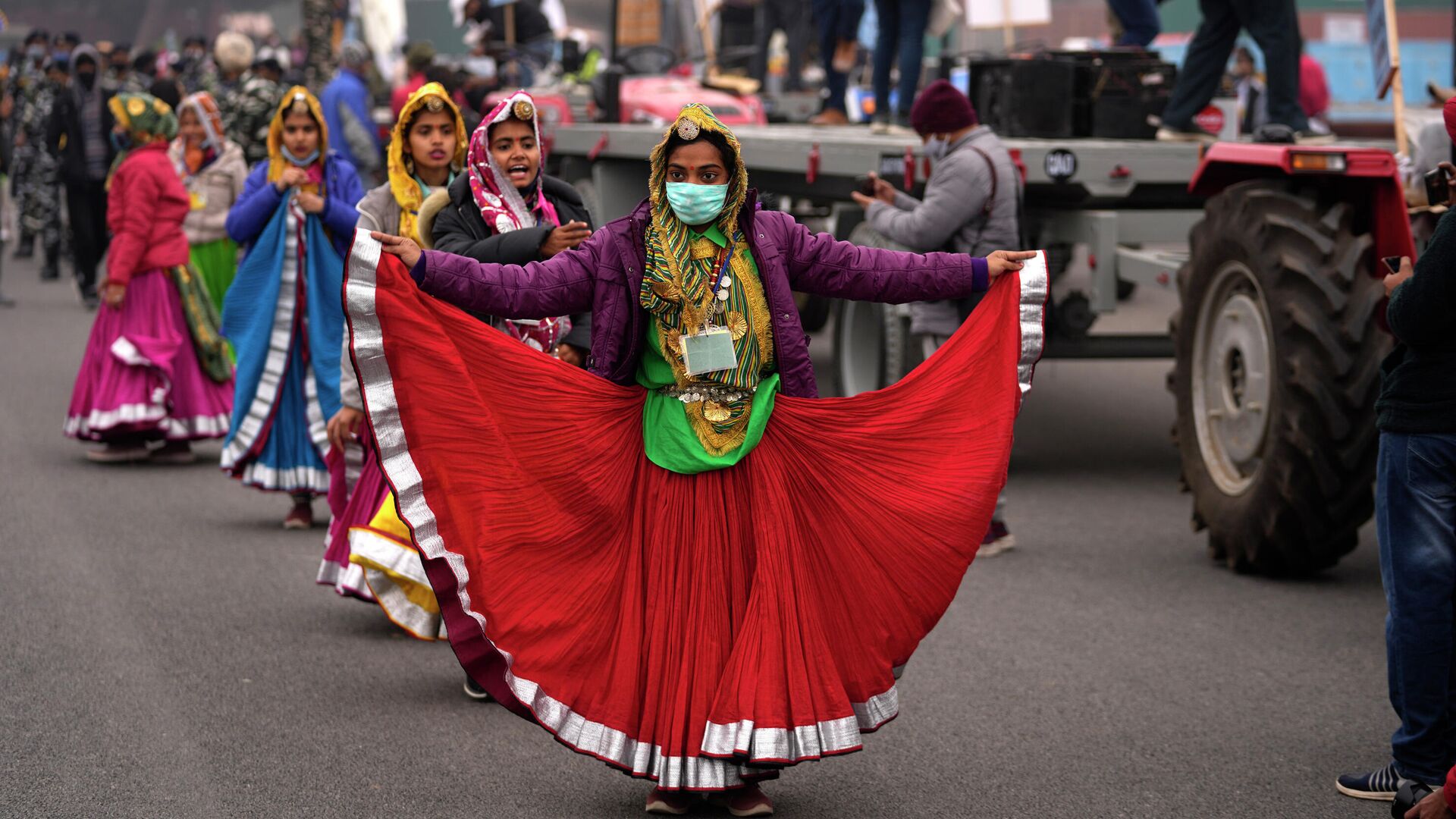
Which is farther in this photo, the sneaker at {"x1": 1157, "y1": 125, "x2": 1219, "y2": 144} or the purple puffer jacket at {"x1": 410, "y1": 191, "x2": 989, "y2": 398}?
the sneaker at {"x1": 1157, "y1": 125, "x2": 1219, "y2": 144}

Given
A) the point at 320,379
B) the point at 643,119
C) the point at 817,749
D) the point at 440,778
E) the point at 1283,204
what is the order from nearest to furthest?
the point at 817,749, the point at 440,778, the point at 1283,204, the point at 320,379, the point at 643,119

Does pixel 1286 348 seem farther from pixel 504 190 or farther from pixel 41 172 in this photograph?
pixel 41 172

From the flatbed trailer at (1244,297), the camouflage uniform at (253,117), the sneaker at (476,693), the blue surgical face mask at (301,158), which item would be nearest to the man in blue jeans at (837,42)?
the flatbed trailer at (1244,297)

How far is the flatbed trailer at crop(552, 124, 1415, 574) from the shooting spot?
7.31 m

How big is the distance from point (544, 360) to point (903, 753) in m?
1.67

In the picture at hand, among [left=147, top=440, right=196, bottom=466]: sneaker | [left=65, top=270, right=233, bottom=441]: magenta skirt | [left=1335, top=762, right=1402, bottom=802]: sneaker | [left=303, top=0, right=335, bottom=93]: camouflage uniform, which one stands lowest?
[left=147, top=440, right=196, bottom=466]: sneaker

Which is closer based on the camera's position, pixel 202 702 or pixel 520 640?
pixel 520 640

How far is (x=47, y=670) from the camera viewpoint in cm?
635

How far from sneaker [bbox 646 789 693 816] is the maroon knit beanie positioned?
4.22m

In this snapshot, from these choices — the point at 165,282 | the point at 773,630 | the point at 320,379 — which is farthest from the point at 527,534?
the point at 165,282

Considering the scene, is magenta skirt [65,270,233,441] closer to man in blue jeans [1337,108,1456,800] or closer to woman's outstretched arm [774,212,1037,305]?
woman's outstretched arm [774,212,1037,305]

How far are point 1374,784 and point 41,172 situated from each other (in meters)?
18.0

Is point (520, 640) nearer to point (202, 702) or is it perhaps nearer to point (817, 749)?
point (817, 749)

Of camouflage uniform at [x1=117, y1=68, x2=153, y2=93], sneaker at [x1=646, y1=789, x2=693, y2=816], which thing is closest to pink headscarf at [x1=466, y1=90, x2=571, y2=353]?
sneaker at [x1=646, y1=789, x2=693, y2=816]
